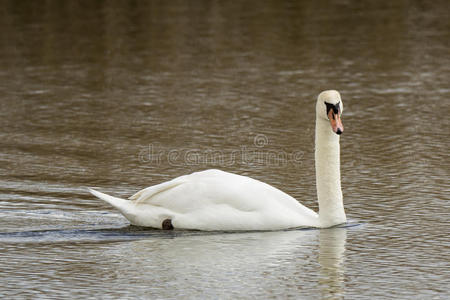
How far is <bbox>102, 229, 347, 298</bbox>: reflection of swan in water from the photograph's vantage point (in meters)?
6.36

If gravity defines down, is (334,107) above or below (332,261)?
above

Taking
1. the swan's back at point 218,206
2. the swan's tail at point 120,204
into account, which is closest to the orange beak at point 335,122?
the swan's back at point 218,206

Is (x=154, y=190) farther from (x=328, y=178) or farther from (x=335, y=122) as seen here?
(x=335, y=122)

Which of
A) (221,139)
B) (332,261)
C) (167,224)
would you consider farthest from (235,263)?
(221,139)

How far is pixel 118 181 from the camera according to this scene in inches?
373

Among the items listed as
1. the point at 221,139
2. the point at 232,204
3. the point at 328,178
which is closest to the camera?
the point at 232,204

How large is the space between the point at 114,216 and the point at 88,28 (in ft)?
42.0

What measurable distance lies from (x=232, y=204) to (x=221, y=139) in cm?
365

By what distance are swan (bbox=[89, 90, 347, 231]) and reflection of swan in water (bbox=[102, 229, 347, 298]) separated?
93 mm

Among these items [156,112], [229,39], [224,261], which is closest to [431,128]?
[156,112]

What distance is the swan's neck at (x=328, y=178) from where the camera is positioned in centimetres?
792

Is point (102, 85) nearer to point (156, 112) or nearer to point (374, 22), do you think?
point (156, 112)

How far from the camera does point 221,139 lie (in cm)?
1138

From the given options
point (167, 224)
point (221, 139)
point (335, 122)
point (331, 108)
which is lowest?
point (167, 224)
